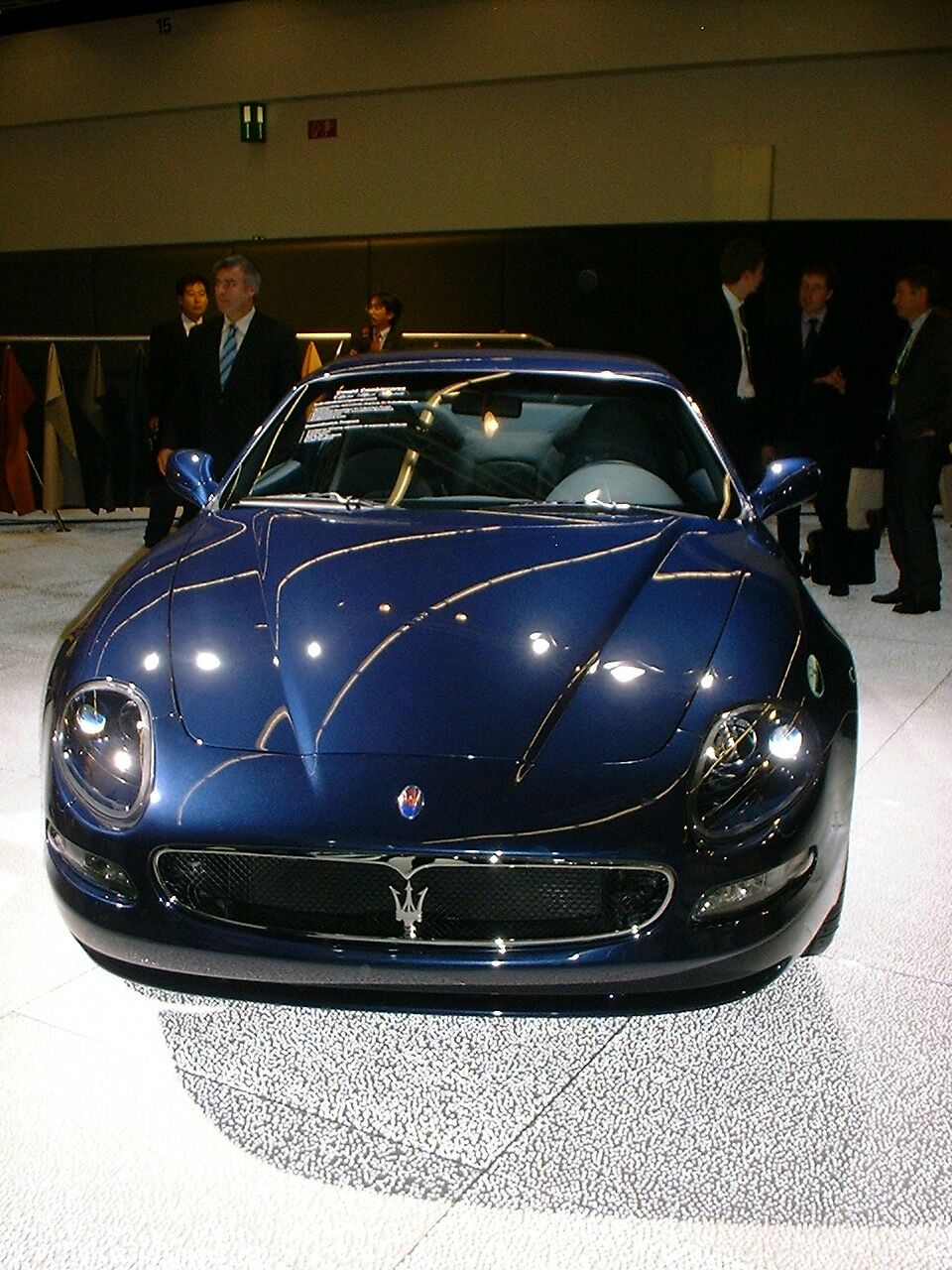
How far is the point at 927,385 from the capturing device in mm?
5594

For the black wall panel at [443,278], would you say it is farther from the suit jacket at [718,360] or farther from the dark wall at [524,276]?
the suit jacket at [718,360]

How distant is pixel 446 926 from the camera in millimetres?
1856

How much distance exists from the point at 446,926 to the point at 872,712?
2797 millimetres

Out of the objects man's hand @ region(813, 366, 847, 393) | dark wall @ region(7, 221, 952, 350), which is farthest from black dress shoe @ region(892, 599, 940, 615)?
dark wall @ region(7, 221, 952, 350)

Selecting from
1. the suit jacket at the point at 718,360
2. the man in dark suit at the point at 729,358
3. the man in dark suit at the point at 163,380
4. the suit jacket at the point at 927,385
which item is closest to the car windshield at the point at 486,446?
the man in dark suit at the point at 729,358

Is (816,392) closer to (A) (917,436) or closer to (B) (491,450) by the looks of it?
(A) (917,436)

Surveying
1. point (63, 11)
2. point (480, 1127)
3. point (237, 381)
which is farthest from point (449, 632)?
point (63, 11)

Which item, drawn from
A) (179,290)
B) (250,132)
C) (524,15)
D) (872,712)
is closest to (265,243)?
(250,132)

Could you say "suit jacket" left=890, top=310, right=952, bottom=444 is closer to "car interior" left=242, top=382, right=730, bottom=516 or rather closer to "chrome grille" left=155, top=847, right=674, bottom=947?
"car interior" left=242, top=382, right=730, bottom=516

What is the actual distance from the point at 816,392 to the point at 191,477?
3.64m

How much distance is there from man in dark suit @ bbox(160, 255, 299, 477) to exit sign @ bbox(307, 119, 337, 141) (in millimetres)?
7552

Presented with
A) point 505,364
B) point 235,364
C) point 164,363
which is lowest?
point 164,363

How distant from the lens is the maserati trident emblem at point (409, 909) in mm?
1841

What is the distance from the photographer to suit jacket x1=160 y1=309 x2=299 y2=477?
16.6ft
